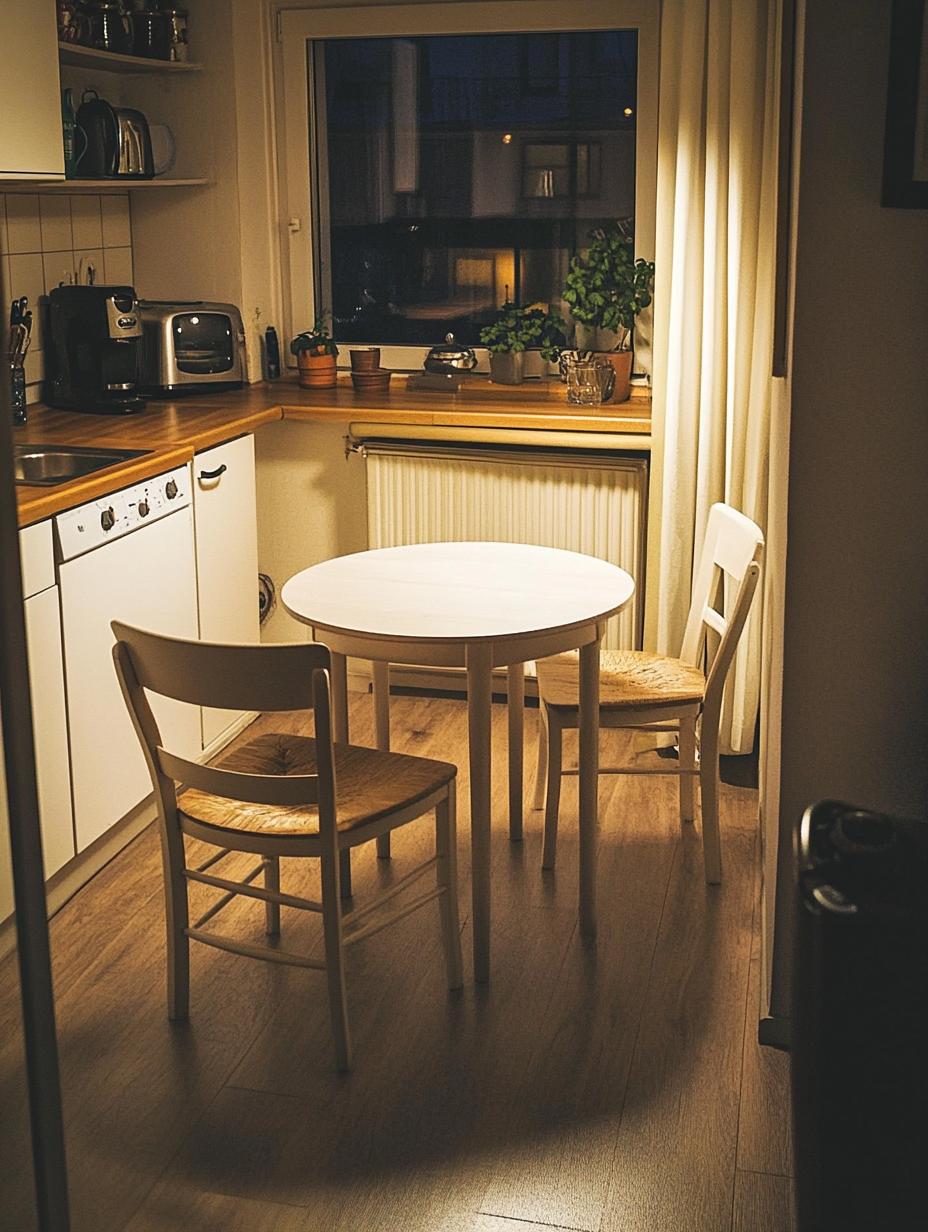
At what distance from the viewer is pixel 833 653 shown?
2.22 metres

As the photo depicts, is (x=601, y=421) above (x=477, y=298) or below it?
below

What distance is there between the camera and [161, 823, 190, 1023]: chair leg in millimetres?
2439

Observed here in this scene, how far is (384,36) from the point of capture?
4.21m

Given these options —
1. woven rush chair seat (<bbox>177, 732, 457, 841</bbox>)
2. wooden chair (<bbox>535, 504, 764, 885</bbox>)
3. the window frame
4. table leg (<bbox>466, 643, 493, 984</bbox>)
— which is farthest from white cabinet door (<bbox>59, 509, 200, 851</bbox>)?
the window frame

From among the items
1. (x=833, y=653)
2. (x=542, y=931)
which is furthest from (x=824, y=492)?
(x=542, y=931)

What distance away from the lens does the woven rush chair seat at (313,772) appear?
7.75 ft

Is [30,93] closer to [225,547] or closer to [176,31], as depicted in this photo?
[176,31]

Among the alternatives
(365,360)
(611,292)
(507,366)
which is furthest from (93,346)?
(611,292)

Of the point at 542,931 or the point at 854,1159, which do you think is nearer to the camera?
the point at 854,1159

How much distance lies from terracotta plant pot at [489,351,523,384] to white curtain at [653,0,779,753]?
2.50 feet

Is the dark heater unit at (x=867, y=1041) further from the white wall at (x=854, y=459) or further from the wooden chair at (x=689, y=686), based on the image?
the wooden chair at (x=689, y=686)

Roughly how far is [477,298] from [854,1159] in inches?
131

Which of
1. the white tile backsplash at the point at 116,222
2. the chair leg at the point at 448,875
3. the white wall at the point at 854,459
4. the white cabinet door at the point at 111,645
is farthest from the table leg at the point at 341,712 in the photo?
the white tile backsplash at the point at 116,222

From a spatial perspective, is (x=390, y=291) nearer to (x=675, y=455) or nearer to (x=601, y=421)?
(x=601, y=421)
